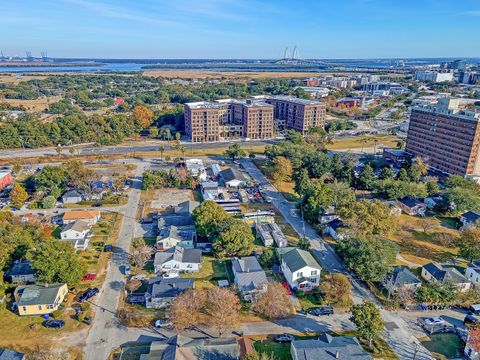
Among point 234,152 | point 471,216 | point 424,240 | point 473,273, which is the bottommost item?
point 424,240

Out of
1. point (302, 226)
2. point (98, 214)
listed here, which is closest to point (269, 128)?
point (302, 226)

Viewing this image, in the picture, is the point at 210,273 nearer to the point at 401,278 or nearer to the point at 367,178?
the point at 401,278

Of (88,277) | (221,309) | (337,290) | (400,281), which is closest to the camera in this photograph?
(221,309)

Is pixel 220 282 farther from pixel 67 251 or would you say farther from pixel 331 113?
pixel 331 113

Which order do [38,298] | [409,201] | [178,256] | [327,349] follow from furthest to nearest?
[409,201] < [178,256] < [38,298] < [327,349]

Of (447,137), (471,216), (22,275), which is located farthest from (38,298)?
(447,137)

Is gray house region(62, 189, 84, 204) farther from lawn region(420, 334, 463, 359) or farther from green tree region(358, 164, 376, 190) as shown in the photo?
lawn region(420, 334, 463, 359)
